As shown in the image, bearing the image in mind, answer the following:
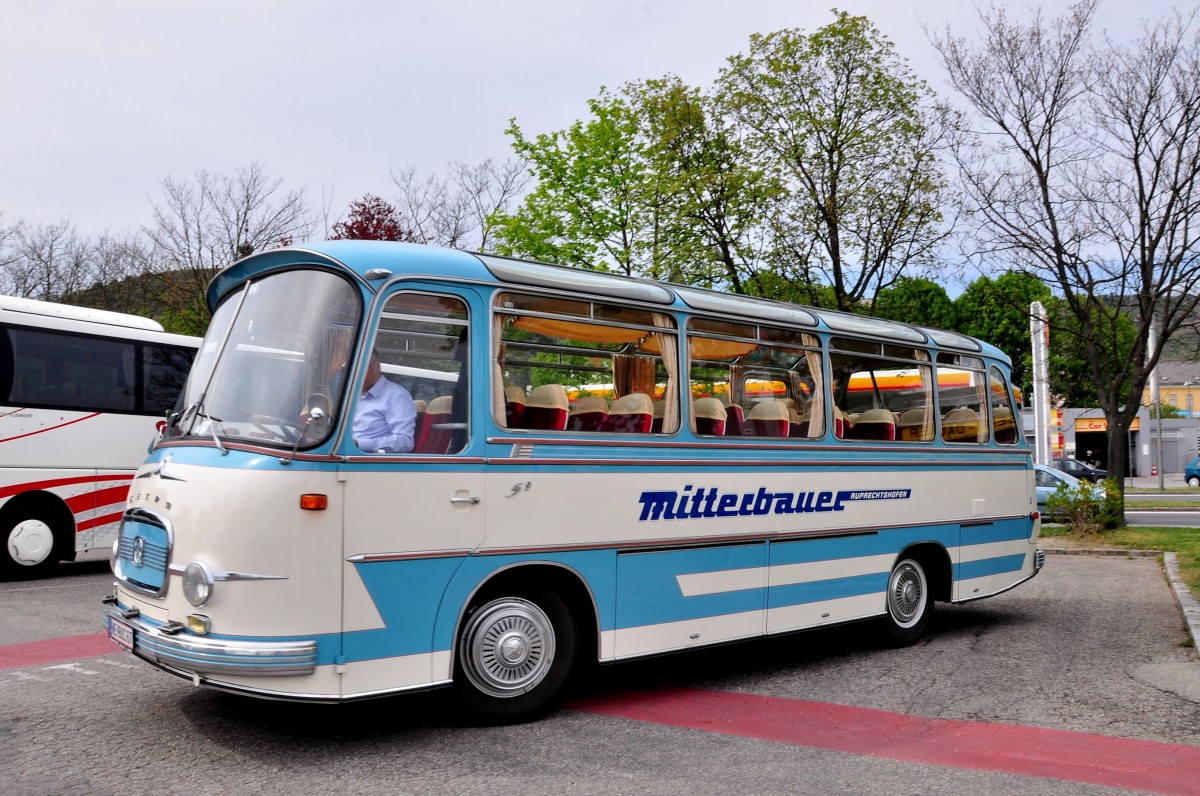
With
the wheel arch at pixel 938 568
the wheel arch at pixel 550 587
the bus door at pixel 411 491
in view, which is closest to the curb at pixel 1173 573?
the wheel arch at pixel 938 568

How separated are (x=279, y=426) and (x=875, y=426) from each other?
18.3ft

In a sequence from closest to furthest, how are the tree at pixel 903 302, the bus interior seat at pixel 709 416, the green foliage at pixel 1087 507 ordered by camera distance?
the bus interior seat at pixel 709 416
the green foliage at pixel 1087 507
the tree at pixel 903 302

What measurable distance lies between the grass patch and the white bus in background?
1510 centimetres

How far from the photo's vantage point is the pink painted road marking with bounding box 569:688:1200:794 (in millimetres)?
5480

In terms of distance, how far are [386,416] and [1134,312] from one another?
1889 centimetres

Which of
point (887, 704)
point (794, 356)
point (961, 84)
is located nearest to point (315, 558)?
point (887, 704)

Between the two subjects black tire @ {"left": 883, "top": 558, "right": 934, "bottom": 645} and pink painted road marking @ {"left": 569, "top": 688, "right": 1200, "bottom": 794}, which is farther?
black tire @ {"left": 883, "top": 558, "right": 934, "bottom": 645}

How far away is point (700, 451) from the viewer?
24.0 feet

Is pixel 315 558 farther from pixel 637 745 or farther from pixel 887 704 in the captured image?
pixel 887 704

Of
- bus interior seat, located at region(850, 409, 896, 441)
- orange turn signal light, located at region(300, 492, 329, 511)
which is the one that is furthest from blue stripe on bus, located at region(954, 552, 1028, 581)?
Result: orange turn signal light, located at region(300, 492, 329, 511)

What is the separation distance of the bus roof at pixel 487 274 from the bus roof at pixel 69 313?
801 centimetres

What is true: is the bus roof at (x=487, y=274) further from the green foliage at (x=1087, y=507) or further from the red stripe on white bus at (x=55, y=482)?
the green foliage at (x=1087, y=507)

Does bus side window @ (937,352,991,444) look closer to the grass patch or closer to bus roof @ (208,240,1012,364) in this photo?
bus roof @ (208,240,1012,364)

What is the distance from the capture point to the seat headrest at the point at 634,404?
23.1 feet
